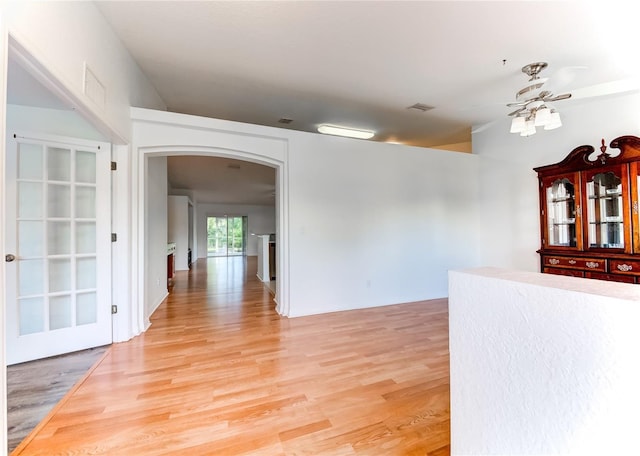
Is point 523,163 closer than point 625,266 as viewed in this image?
No

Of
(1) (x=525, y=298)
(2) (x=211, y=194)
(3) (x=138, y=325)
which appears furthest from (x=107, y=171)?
(2) (x=211, y=194)

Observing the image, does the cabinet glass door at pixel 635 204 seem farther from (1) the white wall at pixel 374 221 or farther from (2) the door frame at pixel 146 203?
(2) the door frame at pixel 146 203

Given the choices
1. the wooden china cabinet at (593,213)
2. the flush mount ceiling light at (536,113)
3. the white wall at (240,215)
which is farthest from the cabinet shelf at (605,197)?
the white wall at (240,215)

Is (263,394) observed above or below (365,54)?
below

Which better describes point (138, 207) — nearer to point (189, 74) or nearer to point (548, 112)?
point (189, 74)

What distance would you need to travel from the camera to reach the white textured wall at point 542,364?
0.69 m

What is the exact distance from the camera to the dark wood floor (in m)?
1.74

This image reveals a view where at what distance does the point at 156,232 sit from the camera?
420 cm

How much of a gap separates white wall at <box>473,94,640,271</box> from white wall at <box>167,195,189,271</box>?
774cm

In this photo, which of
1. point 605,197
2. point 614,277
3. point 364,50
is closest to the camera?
point 364,50

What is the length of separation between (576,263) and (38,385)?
5.85 metres

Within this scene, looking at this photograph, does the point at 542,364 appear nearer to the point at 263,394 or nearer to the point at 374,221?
the point at 263,394

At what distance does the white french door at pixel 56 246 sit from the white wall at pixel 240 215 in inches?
375

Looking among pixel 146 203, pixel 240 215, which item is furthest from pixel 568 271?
pixel 240 215
